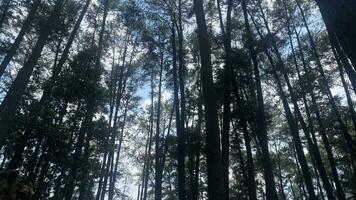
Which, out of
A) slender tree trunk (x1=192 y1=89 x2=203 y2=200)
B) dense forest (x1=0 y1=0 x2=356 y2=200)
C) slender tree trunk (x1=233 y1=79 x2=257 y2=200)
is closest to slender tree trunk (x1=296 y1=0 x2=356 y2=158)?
dense forest (x1=0 y1=0 x2=356 y2=200)

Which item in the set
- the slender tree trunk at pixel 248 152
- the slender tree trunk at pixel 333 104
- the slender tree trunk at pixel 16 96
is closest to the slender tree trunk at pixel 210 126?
the slender tree trunk at pixel 16 96

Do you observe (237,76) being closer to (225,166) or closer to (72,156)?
(225,166)

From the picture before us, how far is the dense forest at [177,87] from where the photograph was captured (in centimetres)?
927

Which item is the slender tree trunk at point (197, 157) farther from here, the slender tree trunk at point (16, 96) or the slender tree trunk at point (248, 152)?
the slender tree trunk at point (16, 96)

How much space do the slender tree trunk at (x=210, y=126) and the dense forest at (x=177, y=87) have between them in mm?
22

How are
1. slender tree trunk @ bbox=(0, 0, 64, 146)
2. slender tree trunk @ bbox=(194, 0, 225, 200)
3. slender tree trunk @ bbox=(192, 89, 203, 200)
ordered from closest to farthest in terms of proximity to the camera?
slender tree trunk @ bbox=(194, 0, 225, 200) → slender tree trunk @ bbox=(0, 0, 64, 146) → slender tree trunk @ bbox=(192, 89, 203, 200)

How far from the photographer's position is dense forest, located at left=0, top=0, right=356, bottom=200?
9273 millimetres

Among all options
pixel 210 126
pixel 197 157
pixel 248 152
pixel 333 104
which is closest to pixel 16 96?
pixel 210 126

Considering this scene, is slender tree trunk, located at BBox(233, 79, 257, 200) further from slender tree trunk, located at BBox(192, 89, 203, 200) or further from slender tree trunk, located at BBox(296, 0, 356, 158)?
slender tree trunk, located at BBox(296, 0, 356, 158)

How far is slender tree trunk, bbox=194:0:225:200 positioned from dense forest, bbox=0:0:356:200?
0.02 meters

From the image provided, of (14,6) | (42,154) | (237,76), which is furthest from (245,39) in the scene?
(14,6)

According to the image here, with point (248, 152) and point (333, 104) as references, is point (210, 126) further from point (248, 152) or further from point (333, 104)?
point (333, 104)

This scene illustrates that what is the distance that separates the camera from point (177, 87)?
15164 mm

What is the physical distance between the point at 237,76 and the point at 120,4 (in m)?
8.19
